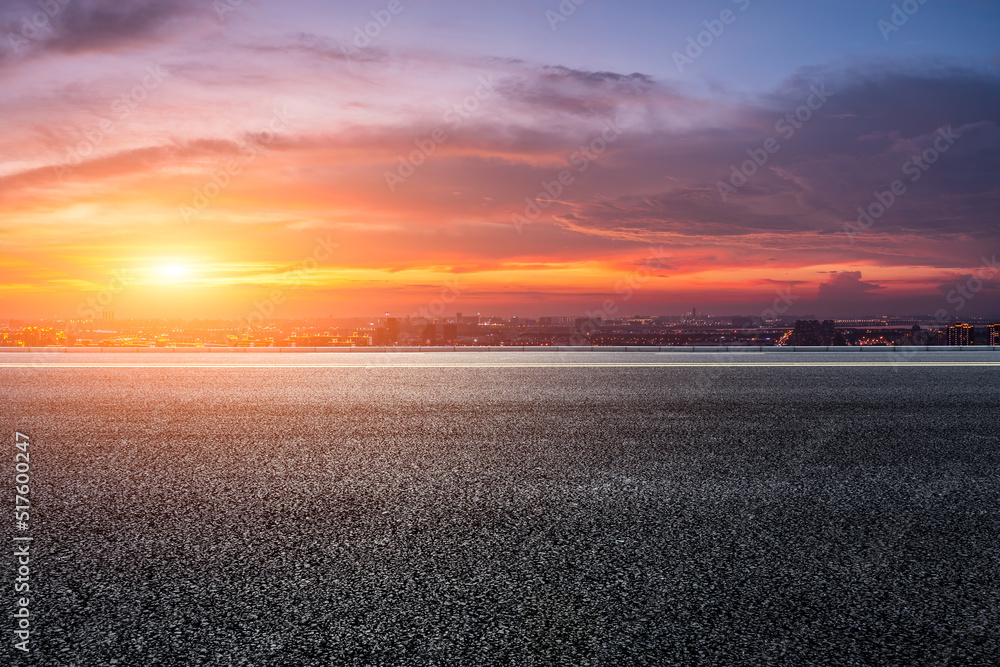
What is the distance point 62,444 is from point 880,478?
660 centimetres

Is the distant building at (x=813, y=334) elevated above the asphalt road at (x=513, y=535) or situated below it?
above

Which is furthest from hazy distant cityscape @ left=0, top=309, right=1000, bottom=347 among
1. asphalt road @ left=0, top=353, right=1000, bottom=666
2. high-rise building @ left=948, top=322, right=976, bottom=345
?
asphalt road @ left=0, top=353, right=1000, bottom=666

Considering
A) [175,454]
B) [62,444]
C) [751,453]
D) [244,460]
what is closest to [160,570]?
[244,460]

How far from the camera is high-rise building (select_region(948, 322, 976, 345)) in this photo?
2216 centimetres

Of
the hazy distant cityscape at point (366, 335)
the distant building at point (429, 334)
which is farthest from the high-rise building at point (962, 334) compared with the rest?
the distant building at point (429, 334)

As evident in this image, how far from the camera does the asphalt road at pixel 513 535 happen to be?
250 centimetres

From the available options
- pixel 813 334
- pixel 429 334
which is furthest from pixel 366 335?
pixel 813 334

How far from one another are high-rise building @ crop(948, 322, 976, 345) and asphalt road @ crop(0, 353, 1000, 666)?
657 inches

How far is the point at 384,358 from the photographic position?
16422 mm

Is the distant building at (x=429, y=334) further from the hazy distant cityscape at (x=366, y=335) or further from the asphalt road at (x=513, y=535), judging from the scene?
the asphalt road at (x=513, y=535)

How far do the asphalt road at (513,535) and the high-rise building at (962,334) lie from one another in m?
16.7

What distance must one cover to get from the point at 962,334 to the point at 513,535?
24092mm

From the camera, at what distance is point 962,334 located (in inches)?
888

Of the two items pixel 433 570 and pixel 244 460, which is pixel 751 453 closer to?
pixel 433 570
